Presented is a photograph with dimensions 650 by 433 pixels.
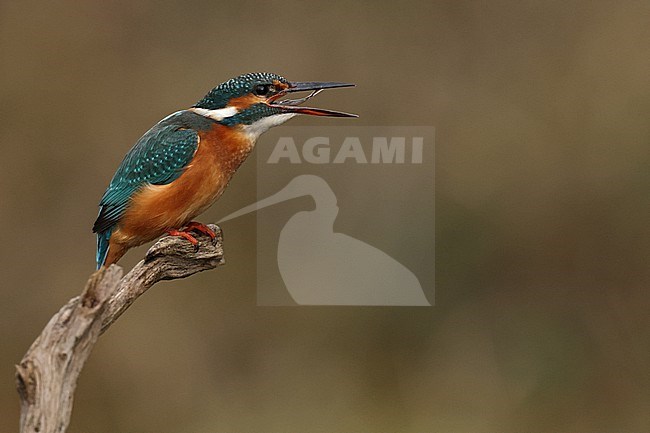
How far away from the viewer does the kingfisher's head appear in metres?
2.45

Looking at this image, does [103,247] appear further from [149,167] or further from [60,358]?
[60,358]

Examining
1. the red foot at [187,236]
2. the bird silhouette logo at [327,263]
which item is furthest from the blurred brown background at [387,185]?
the red foot at [187,236]

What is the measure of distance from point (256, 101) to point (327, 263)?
173 cm

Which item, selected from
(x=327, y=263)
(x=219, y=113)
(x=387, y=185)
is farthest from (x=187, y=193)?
(x=387, y=185)

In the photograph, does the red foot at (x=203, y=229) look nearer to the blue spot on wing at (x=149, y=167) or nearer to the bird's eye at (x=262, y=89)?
the blue spot on wing at (x=149, y=167)

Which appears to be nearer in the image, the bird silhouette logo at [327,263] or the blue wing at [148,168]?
the blue wing at [148,168]

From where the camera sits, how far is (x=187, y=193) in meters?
2.43

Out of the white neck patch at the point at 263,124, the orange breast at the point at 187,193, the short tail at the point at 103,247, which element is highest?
the white neck patch at the point at 263,124

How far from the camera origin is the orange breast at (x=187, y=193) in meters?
2.41

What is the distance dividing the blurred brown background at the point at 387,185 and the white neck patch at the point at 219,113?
1.50 meters

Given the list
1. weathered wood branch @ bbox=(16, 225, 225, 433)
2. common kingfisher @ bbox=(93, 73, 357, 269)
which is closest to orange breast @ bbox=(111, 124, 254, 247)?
common kingfisher @ bbox=(93, 73, 357, 269)

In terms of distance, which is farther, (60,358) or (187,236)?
(187,236)

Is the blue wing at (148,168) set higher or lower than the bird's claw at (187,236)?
higher

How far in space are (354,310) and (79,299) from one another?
258cm
